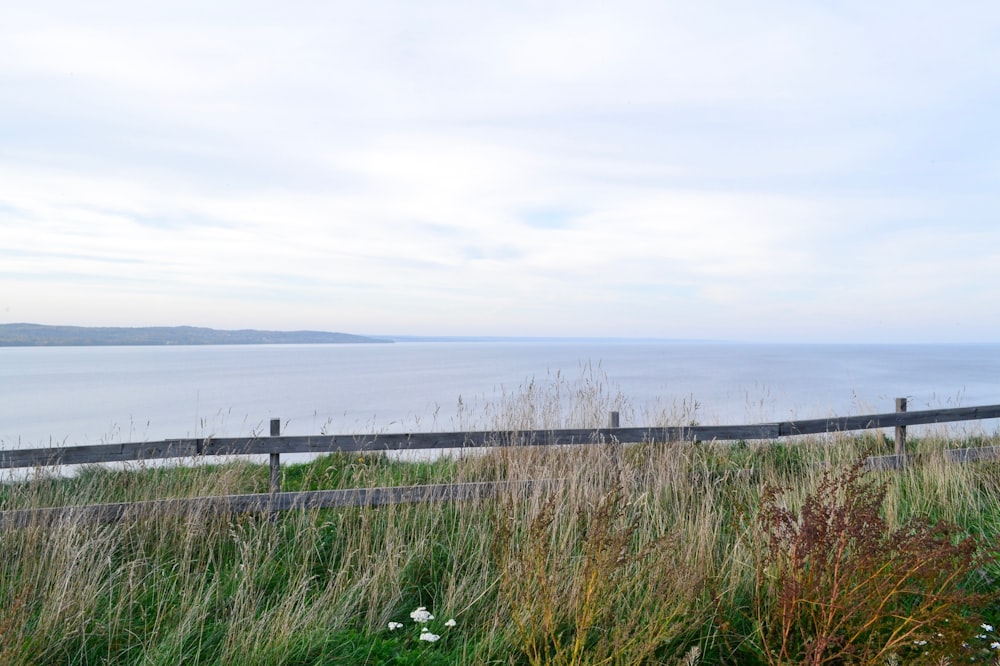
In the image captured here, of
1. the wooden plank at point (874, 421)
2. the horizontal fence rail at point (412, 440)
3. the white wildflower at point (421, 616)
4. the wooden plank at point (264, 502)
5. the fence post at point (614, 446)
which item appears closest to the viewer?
the white wildflower at point (421, 616)

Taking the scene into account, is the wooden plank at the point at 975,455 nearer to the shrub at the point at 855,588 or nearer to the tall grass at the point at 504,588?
the tall grass at the point at 504,588

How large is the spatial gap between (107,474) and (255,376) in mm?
69574

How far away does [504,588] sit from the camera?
126 inches

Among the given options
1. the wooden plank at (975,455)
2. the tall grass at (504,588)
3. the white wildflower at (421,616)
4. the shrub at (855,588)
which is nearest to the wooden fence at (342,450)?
the wooden plank at (975,455)

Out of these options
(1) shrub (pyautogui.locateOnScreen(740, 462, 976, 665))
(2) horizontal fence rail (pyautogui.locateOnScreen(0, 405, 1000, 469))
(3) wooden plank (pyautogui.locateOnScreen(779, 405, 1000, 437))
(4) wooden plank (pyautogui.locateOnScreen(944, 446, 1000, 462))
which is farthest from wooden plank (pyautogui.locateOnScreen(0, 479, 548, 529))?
(4) wooden plank (pyautogui.locateOnScreen(944, 446, 1000, 462))

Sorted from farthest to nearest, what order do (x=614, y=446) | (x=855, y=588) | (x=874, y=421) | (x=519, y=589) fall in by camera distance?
(x=874, y=421), (x=614, y=446), (x=519, y=589), (x=855, y=588)

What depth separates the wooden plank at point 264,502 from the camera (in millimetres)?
4336

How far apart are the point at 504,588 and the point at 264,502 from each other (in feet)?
8.66

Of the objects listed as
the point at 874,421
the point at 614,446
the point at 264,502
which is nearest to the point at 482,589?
the point at 264,502

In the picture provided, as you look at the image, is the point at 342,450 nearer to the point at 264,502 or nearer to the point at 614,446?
the point at 264,502

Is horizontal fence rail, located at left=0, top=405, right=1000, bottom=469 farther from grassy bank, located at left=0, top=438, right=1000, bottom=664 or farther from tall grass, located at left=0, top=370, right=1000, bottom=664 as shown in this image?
grassy bank, located at left=0, top=438, right=1000, bottom=664

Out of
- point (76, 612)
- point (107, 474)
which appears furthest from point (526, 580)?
point (107, 474)

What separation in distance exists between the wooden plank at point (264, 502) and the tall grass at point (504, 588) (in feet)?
0.25

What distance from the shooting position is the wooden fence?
4801mm
